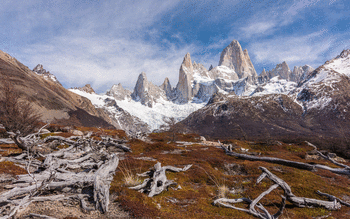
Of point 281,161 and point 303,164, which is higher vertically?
point 303,164

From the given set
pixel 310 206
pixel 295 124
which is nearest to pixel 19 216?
pixel 310 206

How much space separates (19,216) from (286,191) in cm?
881

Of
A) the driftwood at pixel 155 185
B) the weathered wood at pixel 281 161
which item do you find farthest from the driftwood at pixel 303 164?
the driftwood at pixel 155 185

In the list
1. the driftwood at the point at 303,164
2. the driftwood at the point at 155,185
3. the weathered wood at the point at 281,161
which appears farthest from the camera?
the weathered wood at the point at 281,161

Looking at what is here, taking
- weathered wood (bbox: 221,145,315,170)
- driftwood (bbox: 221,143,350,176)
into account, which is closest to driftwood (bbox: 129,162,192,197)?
driftwood (bbox: 221,143,350,176)

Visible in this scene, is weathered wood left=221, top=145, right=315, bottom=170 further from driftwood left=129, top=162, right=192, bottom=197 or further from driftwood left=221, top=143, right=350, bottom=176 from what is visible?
driftwood left=129, top=162, right=192, bottom=197

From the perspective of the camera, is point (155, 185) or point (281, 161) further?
point (281, 161)

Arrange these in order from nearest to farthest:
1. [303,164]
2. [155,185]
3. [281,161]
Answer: [155,185] < [303,164] < [281,161]

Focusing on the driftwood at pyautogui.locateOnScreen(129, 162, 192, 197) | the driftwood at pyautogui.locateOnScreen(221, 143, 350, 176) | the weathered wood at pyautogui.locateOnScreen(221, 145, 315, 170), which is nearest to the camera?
the driftwood at pyautogui.locateOnScreen(221, 143, 350, 176)

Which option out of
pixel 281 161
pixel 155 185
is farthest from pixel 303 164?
pixel 155 185

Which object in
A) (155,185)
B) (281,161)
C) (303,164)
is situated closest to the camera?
(155,185)

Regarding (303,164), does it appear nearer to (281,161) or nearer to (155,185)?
(281,161)

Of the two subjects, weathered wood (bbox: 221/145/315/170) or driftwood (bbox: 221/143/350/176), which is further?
weathered wood (bbox: 221/145/315/170)

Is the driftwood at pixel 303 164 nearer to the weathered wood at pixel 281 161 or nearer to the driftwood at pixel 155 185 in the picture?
the weathered wood at pixel 281 161
